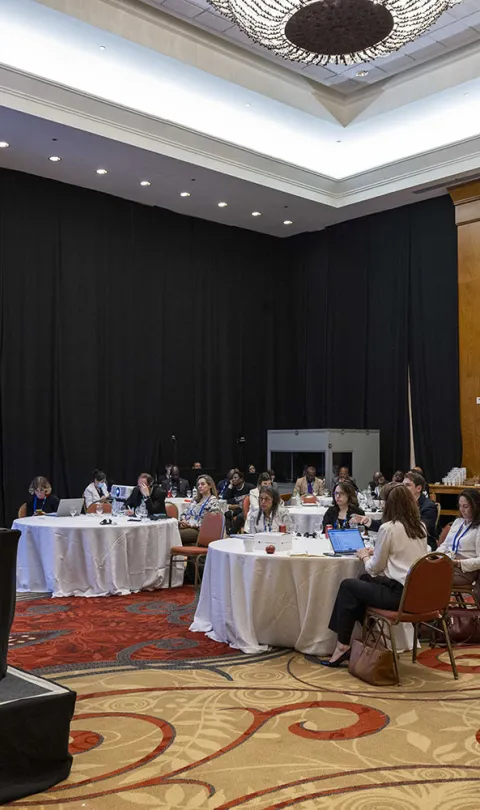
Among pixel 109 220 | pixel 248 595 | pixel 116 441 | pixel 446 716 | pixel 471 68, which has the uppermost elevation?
pixel 471 68

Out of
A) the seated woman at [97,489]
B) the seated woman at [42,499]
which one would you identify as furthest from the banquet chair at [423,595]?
the seated woman at [97,489]

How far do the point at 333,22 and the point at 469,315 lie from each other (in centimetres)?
715

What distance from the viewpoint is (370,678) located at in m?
5.26

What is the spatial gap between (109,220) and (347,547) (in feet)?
32.3

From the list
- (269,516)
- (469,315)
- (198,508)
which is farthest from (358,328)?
(269,516)

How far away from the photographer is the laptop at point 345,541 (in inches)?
245

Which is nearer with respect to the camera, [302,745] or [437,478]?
[302,745]

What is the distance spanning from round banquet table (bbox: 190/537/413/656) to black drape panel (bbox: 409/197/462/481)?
8.13 metres

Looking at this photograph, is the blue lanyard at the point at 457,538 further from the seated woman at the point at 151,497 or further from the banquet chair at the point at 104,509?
the banquet chair at the point at 104,509

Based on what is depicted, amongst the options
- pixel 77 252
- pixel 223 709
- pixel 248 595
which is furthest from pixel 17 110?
pixel 223 709

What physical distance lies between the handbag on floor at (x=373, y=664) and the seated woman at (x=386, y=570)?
0.81 ft

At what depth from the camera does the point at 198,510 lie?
31.8 ft

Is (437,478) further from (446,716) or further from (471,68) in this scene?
(446,716)

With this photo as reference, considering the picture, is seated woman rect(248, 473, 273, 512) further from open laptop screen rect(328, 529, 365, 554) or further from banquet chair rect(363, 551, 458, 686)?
banquet chair rect(363, 551, 458, 686)
